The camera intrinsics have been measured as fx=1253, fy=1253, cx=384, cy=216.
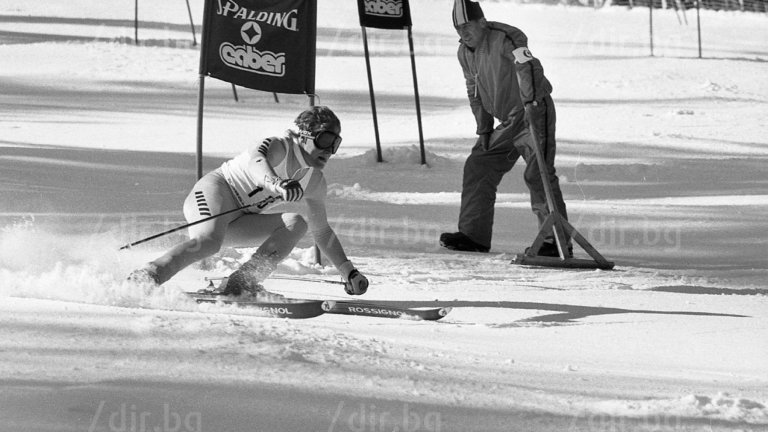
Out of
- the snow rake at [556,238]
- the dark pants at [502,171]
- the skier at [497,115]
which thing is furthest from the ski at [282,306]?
the dark pants at [502,171]

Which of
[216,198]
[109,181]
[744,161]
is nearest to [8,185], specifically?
[109,181]

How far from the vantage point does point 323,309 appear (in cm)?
→ 640

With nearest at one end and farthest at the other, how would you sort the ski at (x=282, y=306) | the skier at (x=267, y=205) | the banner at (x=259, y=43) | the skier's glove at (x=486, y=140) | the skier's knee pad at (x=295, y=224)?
the ski at (x=282, y=306) < the skier at (x=267, y=205) < the skier's knee pad at (x=295, y=224) < the banner at (x=259, y=43) < the skier's glove at (x=486, y=140)

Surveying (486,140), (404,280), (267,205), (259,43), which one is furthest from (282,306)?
(486,140)

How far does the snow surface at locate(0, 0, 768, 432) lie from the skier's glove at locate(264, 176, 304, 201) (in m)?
0.64

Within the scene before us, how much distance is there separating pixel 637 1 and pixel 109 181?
35.4 m

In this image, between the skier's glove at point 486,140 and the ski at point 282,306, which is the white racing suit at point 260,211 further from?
the skier's glove at point 486,140

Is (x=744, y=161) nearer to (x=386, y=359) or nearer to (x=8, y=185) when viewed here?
(x=8, y=185)

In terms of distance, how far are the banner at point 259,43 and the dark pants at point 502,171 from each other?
5.33 feet

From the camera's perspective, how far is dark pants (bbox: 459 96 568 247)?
9.12m

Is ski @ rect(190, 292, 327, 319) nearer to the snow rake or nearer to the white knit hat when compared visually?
the snow rake

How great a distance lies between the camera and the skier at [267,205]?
6.67 m

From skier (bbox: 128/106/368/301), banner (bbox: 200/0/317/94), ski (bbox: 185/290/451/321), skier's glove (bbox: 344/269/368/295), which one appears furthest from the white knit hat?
ski (bbox: 185/290/451/321)

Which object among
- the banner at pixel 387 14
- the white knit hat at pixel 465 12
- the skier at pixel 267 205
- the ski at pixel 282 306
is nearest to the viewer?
the ski at pixel 282 306
